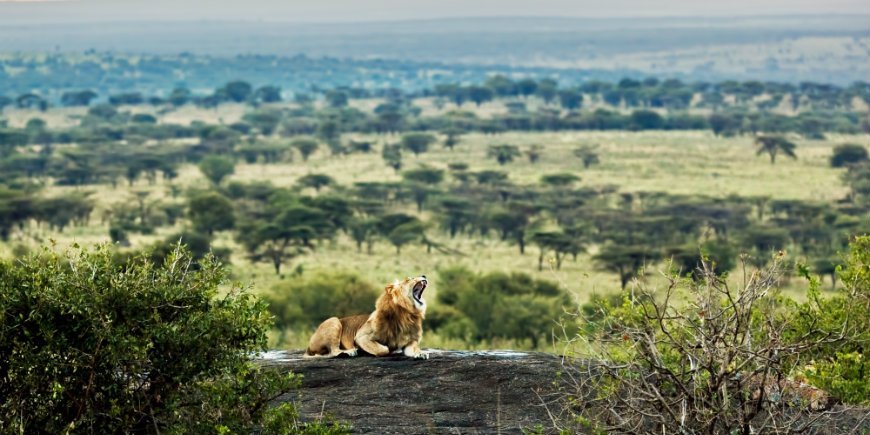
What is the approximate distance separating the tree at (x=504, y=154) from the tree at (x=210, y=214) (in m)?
27.0

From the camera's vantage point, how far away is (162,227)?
147 ft

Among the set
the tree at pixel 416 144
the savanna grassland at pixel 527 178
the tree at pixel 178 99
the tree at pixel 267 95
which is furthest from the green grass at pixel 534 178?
the tree at pixel 267 95

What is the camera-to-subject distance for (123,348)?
6.56 meters

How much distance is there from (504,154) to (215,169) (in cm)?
1645

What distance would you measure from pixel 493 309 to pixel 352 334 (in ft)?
59.7

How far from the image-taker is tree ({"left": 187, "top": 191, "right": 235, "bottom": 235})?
41.8 meters

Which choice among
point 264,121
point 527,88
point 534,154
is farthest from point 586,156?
point 527,88

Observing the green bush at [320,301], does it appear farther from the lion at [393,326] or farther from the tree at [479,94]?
the tree at [479,94]


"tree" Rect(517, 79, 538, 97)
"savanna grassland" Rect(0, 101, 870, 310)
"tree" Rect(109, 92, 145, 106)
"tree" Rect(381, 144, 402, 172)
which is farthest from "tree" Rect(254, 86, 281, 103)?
"tree" Rect(381, 144, 402, 172)

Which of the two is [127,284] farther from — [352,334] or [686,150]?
[686,150]

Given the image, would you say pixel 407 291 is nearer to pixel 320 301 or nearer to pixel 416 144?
pixel 320 301

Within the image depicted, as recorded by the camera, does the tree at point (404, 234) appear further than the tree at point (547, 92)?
No

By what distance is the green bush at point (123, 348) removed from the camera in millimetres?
6539

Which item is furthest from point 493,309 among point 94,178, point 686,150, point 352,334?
point 686,150
